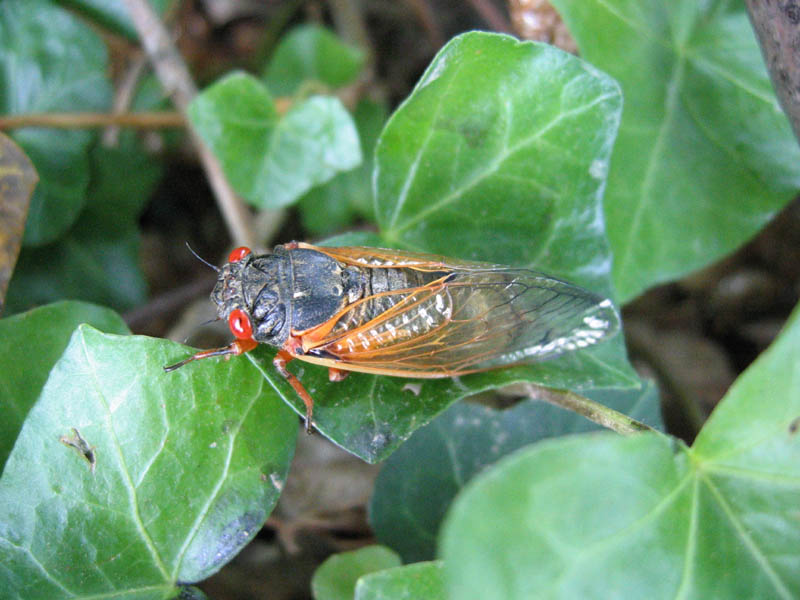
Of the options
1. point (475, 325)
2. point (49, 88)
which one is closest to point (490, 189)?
point (475, 325)

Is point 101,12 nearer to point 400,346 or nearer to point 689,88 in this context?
point 400,346

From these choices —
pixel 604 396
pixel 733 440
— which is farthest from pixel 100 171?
pixel 733 440

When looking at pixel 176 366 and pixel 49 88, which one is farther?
pixel 49 88

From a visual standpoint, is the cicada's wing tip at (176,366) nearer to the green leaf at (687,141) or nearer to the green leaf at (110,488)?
the green leaf at (110,488)

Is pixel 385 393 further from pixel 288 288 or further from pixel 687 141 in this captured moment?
pixel 687 141

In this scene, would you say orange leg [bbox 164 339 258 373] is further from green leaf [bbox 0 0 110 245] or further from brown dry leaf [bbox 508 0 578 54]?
brown dry leaf [bbox 508 0 578 54]

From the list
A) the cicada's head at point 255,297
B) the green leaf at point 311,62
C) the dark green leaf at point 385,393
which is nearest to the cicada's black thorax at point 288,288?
the cicada's head at point 255,297
